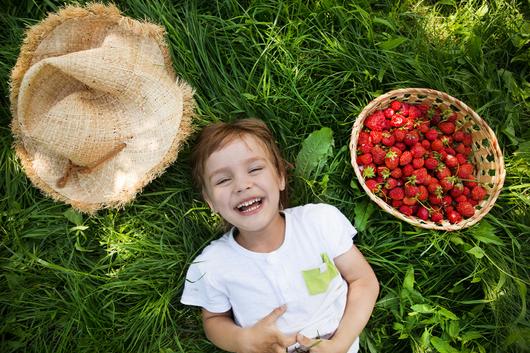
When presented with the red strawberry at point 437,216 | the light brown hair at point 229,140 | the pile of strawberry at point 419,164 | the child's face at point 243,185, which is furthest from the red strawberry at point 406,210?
the child's face at point 243,185

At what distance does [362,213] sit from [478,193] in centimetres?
59

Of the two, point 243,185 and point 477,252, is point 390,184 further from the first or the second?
point 243,185

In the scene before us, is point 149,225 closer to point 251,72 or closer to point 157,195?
point 157,195

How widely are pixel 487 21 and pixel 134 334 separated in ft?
8.45

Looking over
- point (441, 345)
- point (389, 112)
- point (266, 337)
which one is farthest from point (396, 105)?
point (266, 337)

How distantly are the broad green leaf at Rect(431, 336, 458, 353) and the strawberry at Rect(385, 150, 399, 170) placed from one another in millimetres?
871

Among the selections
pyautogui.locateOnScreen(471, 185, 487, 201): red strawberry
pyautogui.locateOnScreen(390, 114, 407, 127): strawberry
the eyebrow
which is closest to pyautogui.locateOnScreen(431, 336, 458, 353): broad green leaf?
pyautogui.locateOnScreen(471, 185, 487, 201): red strawberry

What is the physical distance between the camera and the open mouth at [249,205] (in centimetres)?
198

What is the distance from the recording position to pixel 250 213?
1.97 m

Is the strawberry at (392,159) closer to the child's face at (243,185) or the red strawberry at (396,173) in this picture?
the red strawberry at (396,173)

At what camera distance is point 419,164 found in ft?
7.58

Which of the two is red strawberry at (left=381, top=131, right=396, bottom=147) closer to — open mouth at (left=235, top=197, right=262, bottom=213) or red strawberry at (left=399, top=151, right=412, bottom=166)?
red strawberry at (left=399, top=151, right=412, bottom=166)

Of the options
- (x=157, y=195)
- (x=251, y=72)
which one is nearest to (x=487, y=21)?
(x=251, y=72)

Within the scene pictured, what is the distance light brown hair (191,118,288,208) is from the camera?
209 cm
